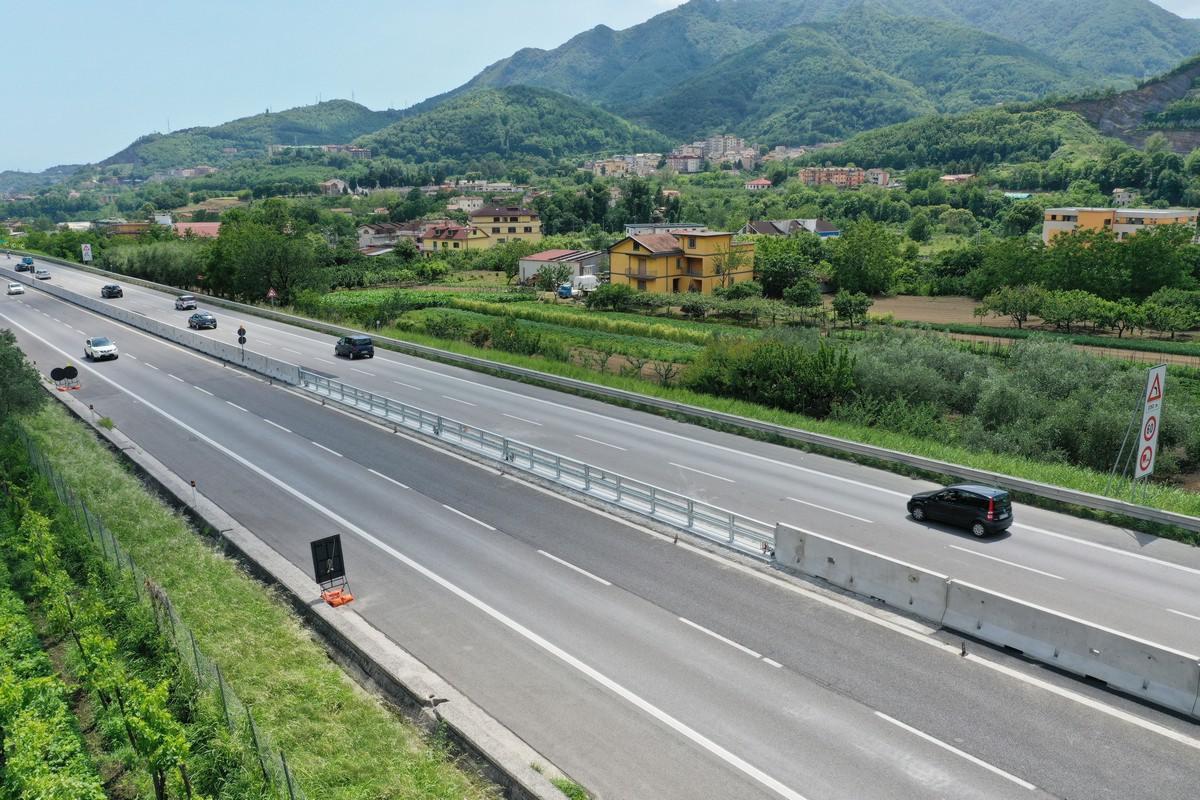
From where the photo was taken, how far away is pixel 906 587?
16266mm

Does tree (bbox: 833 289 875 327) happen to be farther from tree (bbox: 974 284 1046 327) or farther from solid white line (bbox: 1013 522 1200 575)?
solid white line (bbox: 1013 522 1200 575)

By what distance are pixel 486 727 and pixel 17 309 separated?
70.6 m

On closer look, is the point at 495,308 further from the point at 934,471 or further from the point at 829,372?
the point at 934,471

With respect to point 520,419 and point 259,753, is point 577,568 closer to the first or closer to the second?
point 259,753

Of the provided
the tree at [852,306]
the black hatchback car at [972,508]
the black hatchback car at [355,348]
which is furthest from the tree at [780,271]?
the black hatchback car at [972,508]

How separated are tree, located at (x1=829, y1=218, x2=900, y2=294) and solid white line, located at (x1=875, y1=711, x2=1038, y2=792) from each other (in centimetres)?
8144

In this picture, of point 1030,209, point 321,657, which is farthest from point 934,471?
point 1030,209

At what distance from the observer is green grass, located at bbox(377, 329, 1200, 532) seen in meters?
23.1

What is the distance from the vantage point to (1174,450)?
2978 cm

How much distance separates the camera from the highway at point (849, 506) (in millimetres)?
17391

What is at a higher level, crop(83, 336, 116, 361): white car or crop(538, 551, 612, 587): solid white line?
crop(83, 336, 116, 361): white car

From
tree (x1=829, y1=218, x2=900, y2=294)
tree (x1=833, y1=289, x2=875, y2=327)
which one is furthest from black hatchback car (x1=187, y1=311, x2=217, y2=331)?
tree (x1=829, y1=218, x2=900, y2=294)

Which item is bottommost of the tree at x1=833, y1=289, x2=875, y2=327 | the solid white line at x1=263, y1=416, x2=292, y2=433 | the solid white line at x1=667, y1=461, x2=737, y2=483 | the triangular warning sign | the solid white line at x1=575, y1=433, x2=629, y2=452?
→ the solid white line at x1=667, y1=461, x2=737, y2=483

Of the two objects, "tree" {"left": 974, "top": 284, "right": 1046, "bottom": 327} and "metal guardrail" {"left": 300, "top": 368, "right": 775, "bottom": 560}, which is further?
"tree" {"left": 974, "top": 284, "right": 1046, "bottom": 327}
